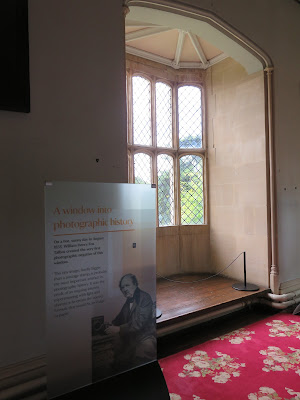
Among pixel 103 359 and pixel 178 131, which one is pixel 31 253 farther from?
pixel 178 131

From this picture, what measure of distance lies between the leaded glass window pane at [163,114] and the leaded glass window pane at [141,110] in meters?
0.16

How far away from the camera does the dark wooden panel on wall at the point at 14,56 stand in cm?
188

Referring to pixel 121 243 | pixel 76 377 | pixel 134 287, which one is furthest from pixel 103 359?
pixel 121 243

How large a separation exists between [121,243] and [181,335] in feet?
5.54

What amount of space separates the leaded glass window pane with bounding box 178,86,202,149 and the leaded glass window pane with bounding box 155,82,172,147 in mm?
182

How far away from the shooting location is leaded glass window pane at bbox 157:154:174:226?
4.50 metres

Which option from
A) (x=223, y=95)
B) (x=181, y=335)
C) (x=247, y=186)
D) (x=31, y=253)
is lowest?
(x=181, y=335)

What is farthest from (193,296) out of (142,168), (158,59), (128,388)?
(158,59)

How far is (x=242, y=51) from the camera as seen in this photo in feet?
12.4

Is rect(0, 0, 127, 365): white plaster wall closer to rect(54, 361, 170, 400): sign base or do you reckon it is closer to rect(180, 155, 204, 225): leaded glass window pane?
rect(54, 361, 170, 400): sign base

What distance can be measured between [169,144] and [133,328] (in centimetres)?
328

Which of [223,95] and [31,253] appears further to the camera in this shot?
[223,95]

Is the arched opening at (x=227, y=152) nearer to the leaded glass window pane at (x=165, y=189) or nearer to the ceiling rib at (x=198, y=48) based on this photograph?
the ceiling rib at (x=198, y=48)

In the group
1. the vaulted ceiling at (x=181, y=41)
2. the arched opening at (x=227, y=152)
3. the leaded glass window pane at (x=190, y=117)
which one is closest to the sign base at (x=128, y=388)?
the arched opening at (x=227, y=152)
